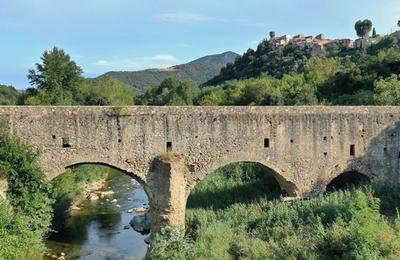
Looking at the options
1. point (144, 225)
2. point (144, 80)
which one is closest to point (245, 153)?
point (144, 225)

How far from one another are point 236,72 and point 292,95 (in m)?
30.1

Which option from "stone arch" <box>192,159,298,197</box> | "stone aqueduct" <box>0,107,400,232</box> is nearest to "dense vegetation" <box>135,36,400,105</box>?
"stone aqueduct" <box>0,107,400,232</box>

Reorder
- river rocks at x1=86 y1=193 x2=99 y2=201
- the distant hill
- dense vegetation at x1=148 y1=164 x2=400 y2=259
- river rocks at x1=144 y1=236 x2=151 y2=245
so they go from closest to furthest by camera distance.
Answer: dense vegetation at x1=148 y1=164 x2=400 y2=259 → river rocks at x1=144 y1=236 x2=151 y2=245 → river rocks at x1=86 y1=193 x2=99 y2=201 → the distant hill

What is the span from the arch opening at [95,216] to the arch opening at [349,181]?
8.18 m

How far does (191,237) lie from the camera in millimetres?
16297

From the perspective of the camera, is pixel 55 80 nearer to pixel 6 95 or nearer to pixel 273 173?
pixel 273 173

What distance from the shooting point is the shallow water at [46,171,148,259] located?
17.6 m

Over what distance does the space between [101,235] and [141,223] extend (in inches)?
75.6

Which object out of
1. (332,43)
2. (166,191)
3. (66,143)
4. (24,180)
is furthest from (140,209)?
(332,43)

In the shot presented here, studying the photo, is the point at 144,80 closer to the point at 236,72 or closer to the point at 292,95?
the point at 236,72

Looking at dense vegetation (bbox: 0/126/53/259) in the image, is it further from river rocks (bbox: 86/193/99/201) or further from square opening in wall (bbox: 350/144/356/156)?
square opening in wall (bbox: 350/144/356/156)

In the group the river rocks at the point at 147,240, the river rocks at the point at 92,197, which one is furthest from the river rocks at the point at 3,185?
the river rocks at the point at 92,197

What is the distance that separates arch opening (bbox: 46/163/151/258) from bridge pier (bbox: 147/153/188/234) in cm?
52

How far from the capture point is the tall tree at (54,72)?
2953 centimetres
